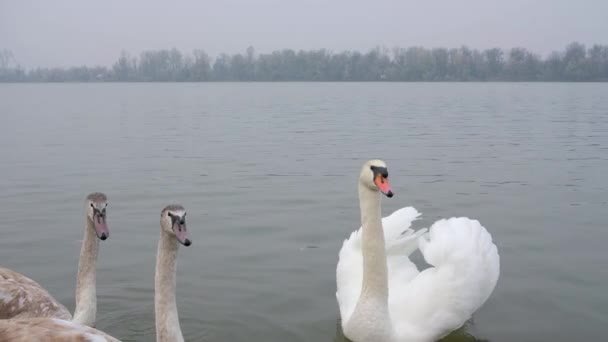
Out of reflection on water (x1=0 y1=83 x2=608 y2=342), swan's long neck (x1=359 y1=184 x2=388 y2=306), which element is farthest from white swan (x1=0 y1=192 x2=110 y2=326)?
swan's long neck (x1=359 y1=184 x2=388 y2=306)

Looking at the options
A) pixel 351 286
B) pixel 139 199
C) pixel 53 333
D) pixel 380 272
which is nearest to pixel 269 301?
pixel 351 286

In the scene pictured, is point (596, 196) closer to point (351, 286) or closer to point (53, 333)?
point (351, 286)

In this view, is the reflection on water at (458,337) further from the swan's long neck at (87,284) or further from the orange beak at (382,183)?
the swan's long neck at (87,284)

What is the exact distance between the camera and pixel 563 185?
572 inches

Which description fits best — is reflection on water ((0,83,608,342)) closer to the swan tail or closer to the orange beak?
the swan tail

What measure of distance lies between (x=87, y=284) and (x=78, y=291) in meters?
0.14

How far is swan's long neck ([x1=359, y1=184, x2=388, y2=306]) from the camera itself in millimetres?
5957

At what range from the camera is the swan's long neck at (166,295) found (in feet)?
16.7

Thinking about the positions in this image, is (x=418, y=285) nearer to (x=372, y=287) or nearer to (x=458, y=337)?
(x=372, y=287)

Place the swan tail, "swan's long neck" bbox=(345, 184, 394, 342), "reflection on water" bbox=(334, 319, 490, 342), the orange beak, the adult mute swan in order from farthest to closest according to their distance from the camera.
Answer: "reflection on water" bbox=(334, 319, 490, 342), the swan tail, "swan's long neck" bbox=(345, 184, 394, 342), the orange beak, the adult mute swan

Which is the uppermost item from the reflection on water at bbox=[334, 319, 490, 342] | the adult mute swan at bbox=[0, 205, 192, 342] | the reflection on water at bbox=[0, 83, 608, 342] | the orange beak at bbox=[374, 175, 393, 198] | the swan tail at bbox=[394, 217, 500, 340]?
the orange beak at bbox=[374, 175, 393, 198]

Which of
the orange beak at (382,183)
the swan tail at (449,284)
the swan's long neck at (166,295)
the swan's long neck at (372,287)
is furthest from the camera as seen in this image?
the swan tail at (449,284)

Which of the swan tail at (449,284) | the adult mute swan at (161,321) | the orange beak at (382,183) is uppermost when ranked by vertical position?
the orange beak at (382,183)

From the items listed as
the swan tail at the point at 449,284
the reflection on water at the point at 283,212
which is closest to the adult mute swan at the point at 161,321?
the reflection on water at the point at 283,212
